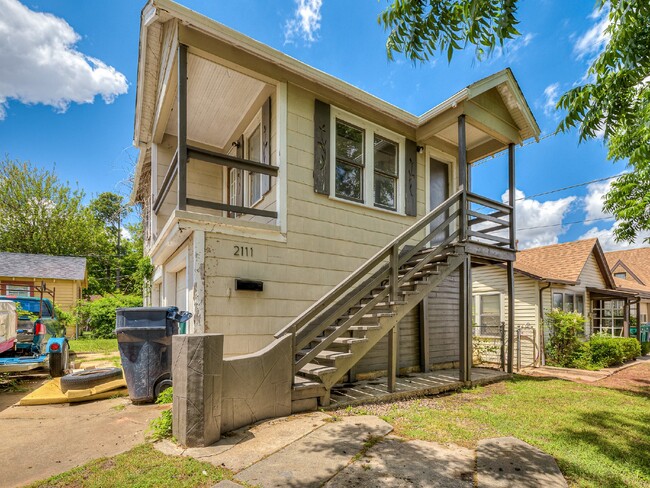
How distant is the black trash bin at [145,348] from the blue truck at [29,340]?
270 centimetres

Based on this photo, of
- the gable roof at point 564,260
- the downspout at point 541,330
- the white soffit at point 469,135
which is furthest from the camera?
the gable roof at point 564,260

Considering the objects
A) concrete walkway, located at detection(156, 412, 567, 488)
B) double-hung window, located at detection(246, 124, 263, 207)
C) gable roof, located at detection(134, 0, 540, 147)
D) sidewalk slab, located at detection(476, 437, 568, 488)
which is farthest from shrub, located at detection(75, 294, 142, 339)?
sidewalk slab, located at detection(476, 437, 568, 488)

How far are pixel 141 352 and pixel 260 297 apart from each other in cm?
172

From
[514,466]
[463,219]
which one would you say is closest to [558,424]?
[514,466]

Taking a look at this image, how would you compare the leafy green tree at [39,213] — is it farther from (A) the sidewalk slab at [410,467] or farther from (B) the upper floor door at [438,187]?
(A) the sidewalk slab at [410,467]

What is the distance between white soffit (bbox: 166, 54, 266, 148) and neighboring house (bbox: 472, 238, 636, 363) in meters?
9.14

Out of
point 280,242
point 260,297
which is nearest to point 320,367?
point 260,297

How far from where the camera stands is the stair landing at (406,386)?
498 centimetres

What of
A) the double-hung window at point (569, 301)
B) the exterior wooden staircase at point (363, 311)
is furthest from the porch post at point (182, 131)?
the double-hung window at point (569, 301)

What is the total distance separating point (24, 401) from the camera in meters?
4.95

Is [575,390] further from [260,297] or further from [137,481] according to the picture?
[137,481]

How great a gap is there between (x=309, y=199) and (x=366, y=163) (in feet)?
5.14

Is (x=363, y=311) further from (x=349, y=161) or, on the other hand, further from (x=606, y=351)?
(x=606, y=351)

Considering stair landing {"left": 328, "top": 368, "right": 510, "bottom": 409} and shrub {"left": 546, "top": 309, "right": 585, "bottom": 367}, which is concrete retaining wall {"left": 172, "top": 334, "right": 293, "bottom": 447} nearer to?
stair landing {"left": 328, "top": 368, "right": 510, "bottom": 409}
